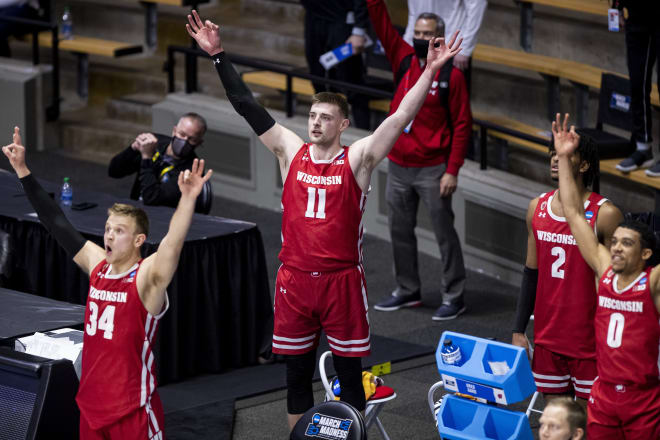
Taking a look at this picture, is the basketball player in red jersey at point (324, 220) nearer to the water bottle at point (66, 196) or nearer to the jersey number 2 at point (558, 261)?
the jersey number 2 at point (558, 261)

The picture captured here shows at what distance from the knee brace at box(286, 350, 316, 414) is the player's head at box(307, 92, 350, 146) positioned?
0.95 metres

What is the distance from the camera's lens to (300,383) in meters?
5.43

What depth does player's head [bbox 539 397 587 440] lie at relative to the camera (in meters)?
4.31

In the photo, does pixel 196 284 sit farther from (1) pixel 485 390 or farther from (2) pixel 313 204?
(1) pixel 485 390

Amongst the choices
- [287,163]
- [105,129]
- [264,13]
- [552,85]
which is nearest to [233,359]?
[287,163]

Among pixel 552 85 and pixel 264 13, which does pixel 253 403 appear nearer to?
pixel 552 85

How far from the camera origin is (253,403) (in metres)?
6.38

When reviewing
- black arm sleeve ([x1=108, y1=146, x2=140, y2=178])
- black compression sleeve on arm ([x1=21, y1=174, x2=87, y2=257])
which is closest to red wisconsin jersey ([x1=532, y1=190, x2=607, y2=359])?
black compression sleeve on arm ([x1=21, y1=174, x2=87, y2=257])

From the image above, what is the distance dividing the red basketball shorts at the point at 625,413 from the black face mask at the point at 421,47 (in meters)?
3.11

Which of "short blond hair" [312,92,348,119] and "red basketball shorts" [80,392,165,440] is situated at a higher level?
"short blond hair" [312,92,348,119]

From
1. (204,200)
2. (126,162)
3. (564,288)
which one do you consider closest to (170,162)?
(204,200)

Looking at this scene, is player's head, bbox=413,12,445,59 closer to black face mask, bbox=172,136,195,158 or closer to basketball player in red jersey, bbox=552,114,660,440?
black face mask, bbox=172,136,195,158

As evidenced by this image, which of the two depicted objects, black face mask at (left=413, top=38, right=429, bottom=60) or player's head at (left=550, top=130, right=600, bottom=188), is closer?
player's head at (left=550, top=130, right=600, bottom=188)

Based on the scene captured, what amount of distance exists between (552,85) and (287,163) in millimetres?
4482
